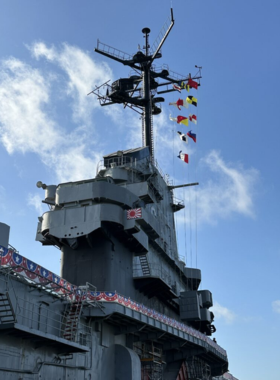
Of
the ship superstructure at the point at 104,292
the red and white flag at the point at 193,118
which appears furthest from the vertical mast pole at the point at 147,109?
the red and white flag at the point at 193,118

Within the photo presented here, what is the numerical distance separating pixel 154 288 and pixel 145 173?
830cm

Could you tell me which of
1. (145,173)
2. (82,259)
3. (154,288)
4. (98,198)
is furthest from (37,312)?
(145,173)

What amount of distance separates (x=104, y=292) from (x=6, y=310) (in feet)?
21.0

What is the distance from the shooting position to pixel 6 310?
14.6m

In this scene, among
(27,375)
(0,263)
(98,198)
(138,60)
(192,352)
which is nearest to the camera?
(0,263)

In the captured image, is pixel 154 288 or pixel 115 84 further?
pixel 115 84

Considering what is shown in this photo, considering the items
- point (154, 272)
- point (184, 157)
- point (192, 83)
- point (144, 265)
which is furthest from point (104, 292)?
point (192, 83)

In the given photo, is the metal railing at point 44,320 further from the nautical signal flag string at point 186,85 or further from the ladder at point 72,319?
the nautical signal flag string at point 186,85

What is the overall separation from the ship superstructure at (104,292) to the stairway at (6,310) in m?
0.05

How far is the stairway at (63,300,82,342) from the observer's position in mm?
18163

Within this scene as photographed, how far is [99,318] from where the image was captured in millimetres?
20391

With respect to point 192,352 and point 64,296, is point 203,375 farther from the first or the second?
point 64,296

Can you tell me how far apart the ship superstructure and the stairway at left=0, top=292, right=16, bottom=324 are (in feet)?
0.15

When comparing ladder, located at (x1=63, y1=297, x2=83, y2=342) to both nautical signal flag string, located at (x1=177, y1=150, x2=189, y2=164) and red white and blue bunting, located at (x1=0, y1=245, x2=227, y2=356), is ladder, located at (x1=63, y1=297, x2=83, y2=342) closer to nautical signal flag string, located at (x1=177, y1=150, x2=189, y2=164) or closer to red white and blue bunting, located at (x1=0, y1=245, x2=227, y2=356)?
red white and blue bunting, located at (x1=0, y1=245, x2=227, y2=356)
